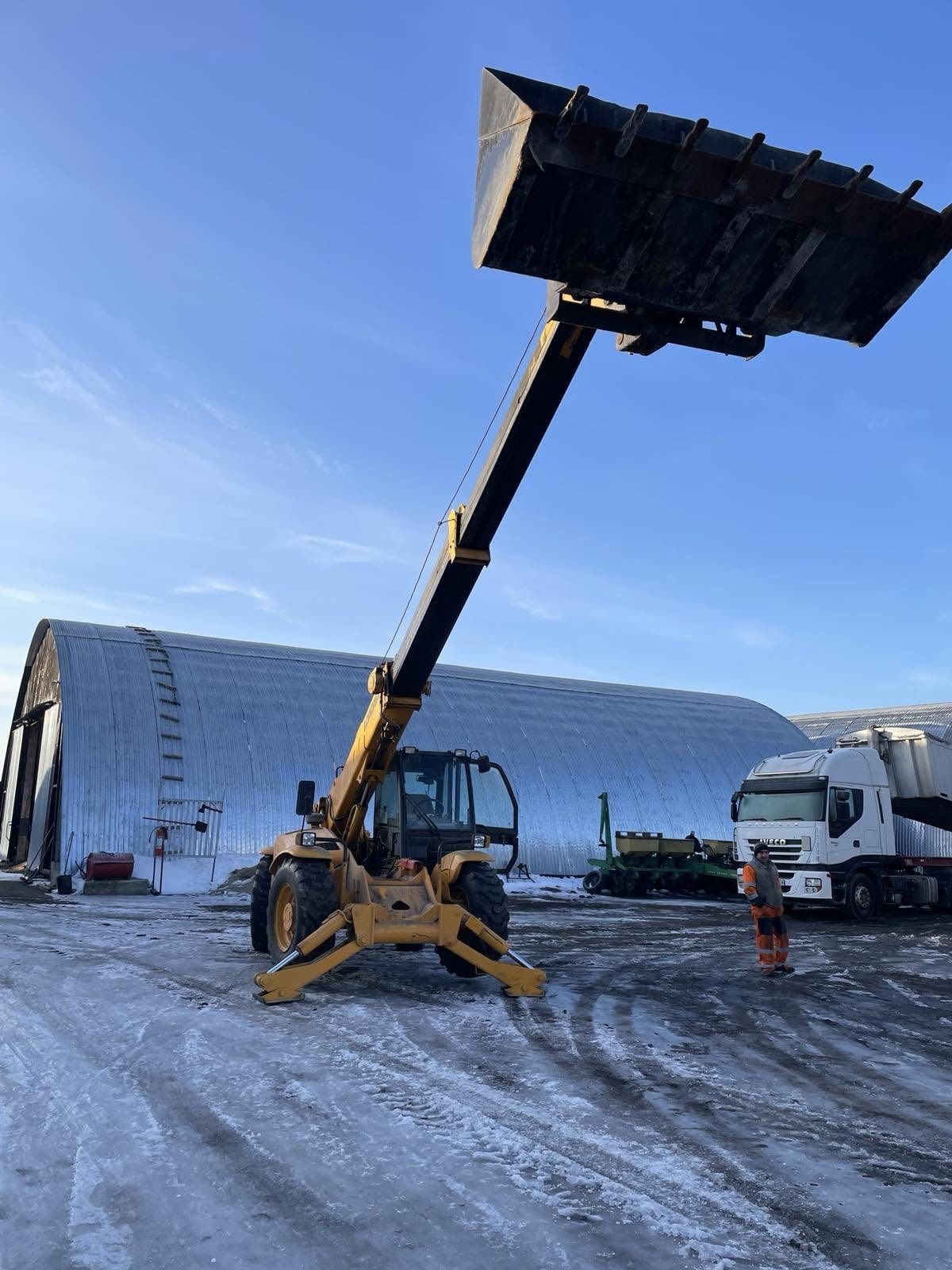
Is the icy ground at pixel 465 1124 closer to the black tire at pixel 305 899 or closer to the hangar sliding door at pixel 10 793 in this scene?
the black tire at pixel 305 899

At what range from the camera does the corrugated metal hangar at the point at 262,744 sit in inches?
1084

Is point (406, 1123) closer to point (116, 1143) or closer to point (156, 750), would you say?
point (116, 1143)

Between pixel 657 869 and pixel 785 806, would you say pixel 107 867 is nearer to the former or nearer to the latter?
pixel 657 869

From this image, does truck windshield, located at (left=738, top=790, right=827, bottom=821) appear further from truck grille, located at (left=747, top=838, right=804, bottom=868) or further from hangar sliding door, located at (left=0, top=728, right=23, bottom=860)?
hangar sliding door, located at (left=0, top=728, right=23, bottom=860)

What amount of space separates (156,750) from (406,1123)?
2421cm

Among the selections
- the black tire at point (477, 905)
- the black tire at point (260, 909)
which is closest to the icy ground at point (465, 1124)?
the black tire at point (477, 905)

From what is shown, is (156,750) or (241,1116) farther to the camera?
(156,750)

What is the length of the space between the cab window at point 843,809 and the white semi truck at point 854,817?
22 mm

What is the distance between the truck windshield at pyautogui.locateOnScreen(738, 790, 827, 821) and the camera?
2141 centimetres

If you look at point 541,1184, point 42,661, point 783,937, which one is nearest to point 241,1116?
point 541,1184

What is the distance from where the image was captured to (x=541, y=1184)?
187 inches

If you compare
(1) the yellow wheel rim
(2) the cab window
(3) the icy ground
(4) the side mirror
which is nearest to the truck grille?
(2) the cab window

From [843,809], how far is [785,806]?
1197 millimetres

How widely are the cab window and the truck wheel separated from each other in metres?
1.06
